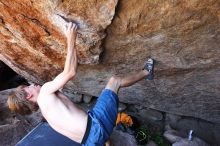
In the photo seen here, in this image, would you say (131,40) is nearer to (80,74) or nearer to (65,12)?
(65,12)

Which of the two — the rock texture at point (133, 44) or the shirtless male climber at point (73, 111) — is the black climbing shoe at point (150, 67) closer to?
the rock texture at point (133, 44)

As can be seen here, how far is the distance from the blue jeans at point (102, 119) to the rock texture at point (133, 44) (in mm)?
835

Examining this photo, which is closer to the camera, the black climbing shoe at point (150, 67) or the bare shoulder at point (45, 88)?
the bare shoulder at point (45, 88)

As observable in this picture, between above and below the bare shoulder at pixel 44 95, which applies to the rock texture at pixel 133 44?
above

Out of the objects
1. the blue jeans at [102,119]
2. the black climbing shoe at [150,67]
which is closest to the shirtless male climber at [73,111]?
the blue jeans at [102,119]

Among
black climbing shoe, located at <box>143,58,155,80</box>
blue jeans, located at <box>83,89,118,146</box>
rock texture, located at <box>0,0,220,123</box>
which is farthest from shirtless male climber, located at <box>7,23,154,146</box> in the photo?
black climbing shoe, located at <box>143,58,155,80</box>

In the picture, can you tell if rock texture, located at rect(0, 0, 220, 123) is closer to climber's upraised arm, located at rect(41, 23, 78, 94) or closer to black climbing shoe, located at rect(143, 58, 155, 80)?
black climbing shoe, located at rect(143, 58, 155, 80)

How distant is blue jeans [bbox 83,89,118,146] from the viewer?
358 cm

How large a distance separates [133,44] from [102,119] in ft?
3.86

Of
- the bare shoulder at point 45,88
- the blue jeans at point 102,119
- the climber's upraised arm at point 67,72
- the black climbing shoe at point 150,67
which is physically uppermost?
the black climbing shoe at point 150,67

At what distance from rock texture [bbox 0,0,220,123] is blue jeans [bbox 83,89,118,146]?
84 cm

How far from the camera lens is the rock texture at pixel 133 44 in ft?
11.7

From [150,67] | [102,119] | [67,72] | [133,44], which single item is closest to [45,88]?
[67,72]

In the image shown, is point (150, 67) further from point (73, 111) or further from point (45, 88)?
point (45, 88)
